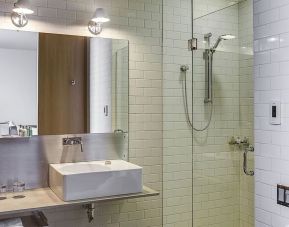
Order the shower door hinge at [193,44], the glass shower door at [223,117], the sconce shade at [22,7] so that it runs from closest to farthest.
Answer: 1. the sconce shade at [22,7]
2. the glass shower door at [223,117]
3. the shower door hinge at [193,44]

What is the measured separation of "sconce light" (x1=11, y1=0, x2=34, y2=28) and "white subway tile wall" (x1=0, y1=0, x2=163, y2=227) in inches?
11.5

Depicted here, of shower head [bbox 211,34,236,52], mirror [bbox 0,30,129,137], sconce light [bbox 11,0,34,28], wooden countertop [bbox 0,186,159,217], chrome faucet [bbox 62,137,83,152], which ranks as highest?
sconce light [bbox 11,0,34,28]

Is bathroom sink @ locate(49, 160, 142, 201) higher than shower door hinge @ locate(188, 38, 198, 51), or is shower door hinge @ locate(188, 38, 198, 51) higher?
shower door hinge @ locate(188, 38, 198, 51)

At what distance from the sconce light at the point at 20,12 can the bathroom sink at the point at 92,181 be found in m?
1.14

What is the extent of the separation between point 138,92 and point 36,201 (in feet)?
4.30

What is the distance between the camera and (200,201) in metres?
3.21

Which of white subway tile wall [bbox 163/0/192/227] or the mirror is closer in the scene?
the mirror

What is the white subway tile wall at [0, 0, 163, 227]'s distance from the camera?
9.34 feet

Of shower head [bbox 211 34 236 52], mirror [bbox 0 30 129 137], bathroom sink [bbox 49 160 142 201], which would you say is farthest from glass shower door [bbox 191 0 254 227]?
bathroom sink [bbox 49 160 142 201]

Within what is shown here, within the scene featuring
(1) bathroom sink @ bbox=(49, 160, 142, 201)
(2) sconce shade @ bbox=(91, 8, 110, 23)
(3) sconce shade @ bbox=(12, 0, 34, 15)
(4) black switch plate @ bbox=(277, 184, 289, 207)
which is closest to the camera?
(4) black switch plate @ bbox=(277, 184, 289, 207)

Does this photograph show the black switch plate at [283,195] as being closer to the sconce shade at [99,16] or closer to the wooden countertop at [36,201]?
the wooden countertop at [36,201]

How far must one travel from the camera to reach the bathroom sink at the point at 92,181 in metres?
2.35

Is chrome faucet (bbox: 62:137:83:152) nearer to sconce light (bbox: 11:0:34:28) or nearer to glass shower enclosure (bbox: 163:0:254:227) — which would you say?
glass shower enclosure (bbox: 163:0:254:227)

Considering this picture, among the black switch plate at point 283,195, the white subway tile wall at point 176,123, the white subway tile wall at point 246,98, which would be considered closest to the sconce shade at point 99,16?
the white subway tile wall at point 176,123
